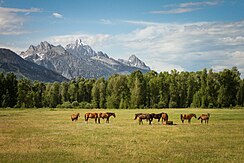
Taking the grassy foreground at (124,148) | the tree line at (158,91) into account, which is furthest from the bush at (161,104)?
the grassy foreground at (124,148)

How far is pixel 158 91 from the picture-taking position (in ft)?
375

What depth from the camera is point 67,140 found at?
24656 mm

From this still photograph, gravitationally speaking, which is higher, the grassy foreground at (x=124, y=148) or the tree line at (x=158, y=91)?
the tree line at (x=158, y=91)

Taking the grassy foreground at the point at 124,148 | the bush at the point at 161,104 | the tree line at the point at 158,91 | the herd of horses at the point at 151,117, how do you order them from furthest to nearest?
the bush at the point at 161,104
the tree line at the point at 158,91
the herd of horses at the point at 151,117
the grassy foreground at the point at 124,148

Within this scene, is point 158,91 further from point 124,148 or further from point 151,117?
point 124,148

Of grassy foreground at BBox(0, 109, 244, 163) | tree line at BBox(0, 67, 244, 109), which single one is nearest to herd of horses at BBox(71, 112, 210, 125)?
grassy foreground at BBox(0, 109, 244, 163)

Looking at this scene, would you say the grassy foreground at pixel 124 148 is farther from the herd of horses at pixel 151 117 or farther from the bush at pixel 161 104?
the bush at pixel 161 104

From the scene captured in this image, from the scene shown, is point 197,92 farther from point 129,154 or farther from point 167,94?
point 129,154

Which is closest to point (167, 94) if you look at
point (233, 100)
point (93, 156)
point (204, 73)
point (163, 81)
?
point (163, 81)

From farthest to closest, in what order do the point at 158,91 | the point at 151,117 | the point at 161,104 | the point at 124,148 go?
1. the point at 158,91
2. the point at 161,104
3. the point at 151,117
4. the point at 124,148

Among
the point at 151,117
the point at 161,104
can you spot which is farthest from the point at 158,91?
the point at 151,117

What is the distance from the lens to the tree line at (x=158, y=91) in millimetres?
108000

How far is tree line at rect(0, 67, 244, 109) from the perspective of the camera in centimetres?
10800

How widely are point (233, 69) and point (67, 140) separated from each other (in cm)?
9909
